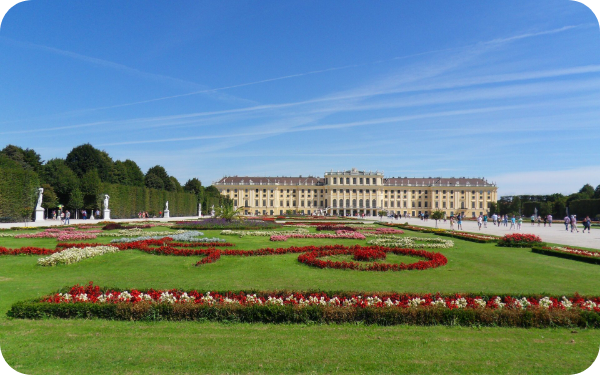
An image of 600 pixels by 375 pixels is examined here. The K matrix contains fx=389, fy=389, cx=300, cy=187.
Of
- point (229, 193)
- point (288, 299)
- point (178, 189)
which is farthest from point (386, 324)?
point (229, 193)

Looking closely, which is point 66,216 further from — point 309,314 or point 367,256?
Result: point 309,314

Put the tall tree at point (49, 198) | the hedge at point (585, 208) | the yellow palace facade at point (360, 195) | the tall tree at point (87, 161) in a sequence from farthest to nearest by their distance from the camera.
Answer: the yellow palace facade at point (360, 195) → the tall tree at point (87, 161) → the hedge at point (585, 208) → the tall tree at point (49, 198)

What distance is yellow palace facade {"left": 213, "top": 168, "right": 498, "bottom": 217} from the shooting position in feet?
295

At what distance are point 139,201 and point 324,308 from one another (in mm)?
40864

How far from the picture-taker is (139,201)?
4181 centimetres

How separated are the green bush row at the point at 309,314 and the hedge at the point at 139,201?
34.9 m

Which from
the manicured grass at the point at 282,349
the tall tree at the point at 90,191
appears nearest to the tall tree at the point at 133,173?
the tall tree at the point at 90,191

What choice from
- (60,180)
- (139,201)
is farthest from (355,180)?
(60,180)

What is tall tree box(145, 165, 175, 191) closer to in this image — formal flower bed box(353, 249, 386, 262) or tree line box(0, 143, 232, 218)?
tree line box(0, 143, 232, 218)

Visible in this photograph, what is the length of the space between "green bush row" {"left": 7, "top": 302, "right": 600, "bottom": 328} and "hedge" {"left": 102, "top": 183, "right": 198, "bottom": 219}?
1373 inches

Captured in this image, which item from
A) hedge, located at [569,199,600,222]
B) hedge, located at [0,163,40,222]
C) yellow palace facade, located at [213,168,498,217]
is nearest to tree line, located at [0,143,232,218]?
hedge, located at [0,163,40,222]

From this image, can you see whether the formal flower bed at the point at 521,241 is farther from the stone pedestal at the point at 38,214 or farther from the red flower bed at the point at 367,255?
the stone pedestal at the point at 38,214

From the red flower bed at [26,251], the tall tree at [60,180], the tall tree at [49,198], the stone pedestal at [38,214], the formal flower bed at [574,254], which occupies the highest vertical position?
the tall tree at [60,180]

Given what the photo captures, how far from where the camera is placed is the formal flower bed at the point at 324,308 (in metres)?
4.82
